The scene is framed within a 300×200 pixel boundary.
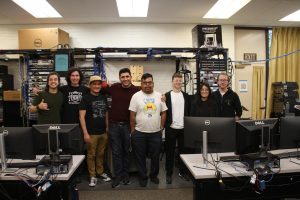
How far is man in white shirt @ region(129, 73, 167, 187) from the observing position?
3.13 m

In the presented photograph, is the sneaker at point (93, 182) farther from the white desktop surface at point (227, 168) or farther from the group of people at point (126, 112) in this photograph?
the white desktop surface at point (227, 168)

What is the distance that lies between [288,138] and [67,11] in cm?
411

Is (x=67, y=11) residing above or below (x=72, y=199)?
above

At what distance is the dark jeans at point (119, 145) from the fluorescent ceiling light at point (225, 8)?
9.10ft

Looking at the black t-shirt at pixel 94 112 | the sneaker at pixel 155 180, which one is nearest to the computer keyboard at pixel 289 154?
the sneaker at pixel 155 180

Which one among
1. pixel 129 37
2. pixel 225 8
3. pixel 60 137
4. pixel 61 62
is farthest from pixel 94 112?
pixel 225 8

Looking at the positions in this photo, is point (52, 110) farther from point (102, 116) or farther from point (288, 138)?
point (288, 138)

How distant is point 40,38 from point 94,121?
2.47m

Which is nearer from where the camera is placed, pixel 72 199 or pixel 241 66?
pixel 72 199

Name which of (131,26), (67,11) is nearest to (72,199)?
(67,11)

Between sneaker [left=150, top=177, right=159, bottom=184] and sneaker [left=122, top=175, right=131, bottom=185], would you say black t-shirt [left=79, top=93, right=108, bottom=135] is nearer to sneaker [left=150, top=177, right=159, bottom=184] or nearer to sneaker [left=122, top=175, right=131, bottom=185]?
sneaker [left=122, top=175, right=131, bottom=185]

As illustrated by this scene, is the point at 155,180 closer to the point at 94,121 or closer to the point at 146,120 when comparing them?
the point at 146,120

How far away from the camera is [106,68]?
17.7 feet

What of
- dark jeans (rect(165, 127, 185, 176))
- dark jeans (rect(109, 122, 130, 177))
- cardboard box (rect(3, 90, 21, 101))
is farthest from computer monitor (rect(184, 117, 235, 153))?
cardboard box (rect(3, 90, 21, 101))
